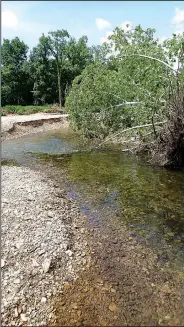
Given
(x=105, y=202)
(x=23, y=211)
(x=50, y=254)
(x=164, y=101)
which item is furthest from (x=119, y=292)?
(x=164, y=101)

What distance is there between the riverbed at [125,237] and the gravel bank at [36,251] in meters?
0.32

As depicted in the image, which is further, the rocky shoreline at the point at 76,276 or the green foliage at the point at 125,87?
the green foliage at the point at 125,87

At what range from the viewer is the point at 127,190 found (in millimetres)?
12078

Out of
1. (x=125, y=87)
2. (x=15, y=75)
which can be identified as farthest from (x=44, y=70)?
(x=125, y=87)

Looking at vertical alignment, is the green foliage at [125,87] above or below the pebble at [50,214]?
above

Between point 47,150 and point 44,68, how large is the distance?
4098cm

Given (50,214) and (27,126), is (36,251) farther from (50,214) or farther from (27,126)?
(27,126)

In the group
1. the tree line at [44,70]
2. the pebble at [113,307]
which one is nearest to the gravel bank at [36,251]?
the pebble at [113,307]

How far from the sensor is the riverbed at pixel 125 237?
559cm

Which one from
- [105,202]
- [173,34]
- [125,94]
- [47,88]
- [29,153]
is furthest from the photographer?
[47,88]

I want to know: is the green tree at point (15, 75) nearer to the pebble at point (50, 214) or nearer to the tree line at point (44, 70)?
the tree line at point (44, 70)

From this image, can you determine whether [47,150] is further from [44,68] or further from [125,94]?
[44,68]

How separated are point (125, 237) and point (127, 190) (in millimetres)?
3931

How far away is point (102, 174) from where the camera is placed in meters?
14.4
